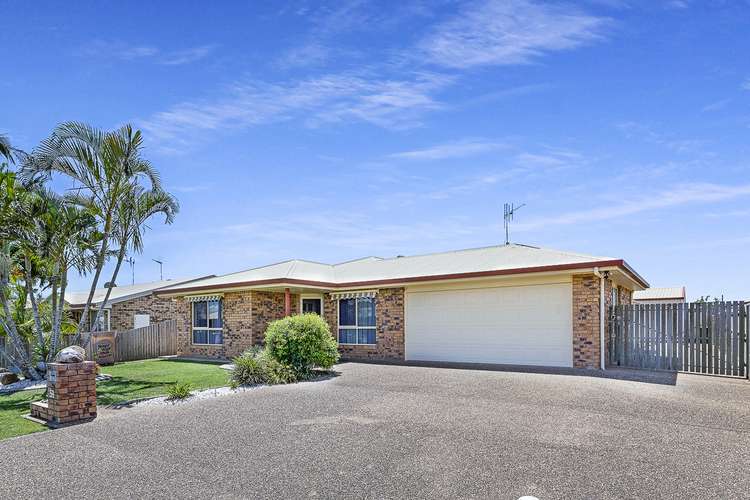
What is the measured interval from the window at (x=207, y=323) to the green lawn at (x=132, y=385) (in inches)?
76.7

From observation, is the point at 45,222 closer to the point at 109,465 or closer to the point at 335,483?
the point at 109,465

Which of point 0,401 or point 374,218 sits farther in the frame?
point 374,218

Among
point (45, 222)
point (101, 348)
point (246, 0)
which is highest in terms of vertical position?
point (246, 0)

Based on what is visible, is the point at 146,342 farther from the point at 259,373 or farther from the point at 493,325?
the point at 493,325

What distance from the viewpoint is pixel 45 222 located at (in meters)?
12.3

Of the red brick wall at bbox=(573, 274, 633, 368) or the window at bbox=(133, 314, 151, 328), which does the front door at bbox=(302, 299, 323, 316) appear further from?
the window at bbox=(133, 314, 151, 328)

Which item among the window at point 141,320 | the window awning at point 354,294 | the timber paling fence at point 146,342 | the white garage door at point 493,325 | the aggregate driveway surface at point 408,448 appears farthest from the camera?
the window at point 141,320

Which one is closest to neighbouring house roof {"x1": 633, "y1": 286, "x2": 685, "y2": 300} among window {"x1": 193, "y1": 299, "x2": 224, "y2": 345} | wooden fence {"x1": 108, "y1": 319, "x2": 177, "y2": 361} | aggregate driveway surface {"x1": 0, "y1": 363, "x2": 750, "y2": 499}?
aggregate driveway surface {"x1": 0, "y1": 363, "x2": 750, "y2": 499}

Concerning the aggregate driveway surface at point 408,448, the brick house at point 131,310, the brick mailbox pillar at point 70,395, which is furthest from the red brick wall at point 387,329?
the brick house at point 131,310

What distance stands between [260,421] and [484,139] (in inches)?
338

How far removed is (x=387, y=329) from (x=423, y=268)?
2.37 m

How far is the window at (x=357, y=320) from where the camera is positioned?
653 inches

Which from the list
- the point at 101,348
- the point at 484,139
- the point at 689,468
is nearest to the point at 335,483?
the point at 689,468

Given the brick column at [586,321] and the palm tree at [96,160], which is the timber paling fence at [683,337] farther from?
the palm tree at [96,160]
